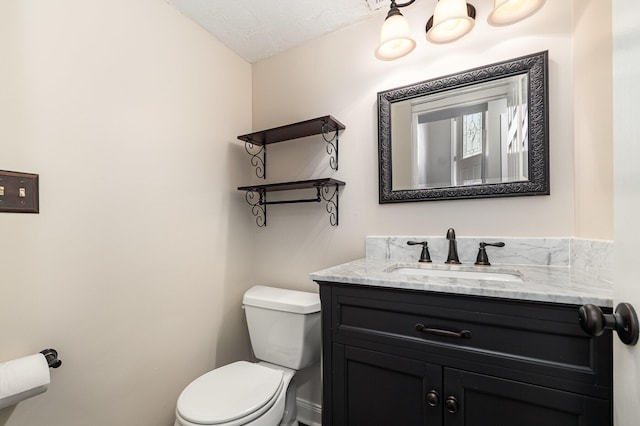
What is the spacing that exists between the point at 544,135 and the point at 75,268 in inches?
75.4

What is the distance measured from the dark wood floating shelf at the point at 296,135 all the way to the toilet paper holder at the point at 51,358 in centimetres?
128

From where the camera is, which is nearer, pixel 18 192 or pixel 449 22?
pixel 18 192

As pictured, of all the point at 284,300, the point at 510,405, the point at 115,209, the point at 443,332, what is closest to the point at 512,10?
the point at 443,332

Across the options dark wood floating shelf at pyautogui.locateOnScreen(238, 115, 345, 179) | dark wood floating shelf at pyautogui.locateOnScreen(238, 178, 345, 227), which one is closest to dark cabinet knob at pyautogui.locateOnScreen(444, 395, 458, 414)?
dark wood floating shelf at pyautogui.locateOnScreen(238, 178, 345, 227)

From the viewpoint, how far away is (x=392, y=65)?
57.0 inches

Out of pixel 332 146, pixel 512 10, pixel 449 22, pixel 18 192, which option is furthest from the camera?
pixel 332 146

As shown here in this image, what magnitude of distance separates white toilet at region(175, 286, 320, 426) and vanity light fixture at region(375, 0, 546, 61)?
4.08 ft

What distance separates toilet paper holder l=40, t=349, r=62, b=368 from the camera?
3.05 ft

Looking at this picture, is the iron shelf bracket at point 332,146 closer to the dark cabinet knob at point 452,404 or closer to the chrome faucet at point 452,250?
the chrome faucet at point 452,250

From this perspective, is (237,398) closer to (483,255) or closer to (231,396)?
(231,396)

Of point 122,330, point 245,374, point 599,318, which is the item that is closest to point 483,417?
point 599,318

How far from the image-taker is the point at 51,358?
940 millimetres

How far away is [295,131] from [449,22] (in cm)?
88

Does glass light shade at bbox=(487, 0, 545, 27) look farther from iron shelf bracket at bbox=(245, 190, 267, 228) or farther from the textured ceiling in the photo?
iron shelf bracket at bbox=(245, 190, 267, 228)
